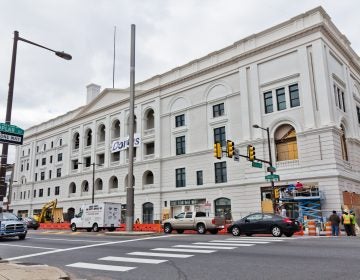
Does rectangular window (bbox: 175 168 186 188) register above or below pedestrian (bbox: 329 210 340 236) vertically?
above

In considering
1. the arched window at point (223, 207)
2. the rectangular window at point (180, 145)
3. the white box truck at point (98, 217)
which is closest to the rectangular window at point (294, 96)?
the arched window at point (223, 207)

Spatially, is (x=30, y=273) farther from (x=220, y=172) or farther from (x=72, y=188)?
Answer: (x=72, y=188)

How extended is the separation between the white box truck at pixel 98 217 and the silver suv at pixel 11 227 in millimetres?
11773

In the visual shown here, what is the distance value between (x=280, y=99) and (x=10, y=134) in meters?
27.5

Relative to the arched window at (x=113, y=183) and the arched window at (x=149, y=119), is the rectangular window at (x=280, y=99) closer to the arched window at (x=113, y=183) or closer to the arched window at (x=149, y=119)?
the arched window at (x=149, y=119)

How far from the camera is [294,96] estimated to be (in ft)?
108

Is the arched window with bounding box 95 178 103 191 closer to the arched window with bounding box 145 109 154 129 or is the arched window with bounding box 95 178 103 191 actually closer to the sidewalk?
the arched window with bounding box 145 109 154 129

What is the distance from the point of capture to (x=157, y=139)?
44.2 m

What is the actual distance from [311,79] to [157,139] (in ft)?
65.7

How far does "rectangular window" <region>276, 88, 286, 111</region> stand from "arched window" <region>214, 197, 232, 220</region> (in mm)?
10556

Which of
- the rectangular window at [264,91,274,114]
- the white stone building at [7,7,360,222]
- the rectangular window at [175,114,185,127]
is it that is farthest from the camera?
the rectangular window at [175,114,185,127]

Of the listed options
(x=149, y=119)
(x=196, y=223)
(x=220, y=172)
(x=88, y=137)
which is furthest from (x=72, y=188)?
(x=196, y=223)

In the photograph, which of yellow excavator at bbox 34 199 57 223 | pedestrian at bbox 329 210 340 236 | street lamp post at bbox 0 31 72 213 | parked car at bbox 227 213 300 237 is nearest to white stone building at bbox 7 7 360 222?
yellow excavator at bbox 34 199 57 223

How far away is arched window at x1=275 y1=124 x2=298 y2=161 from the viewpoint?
32.3 metres
